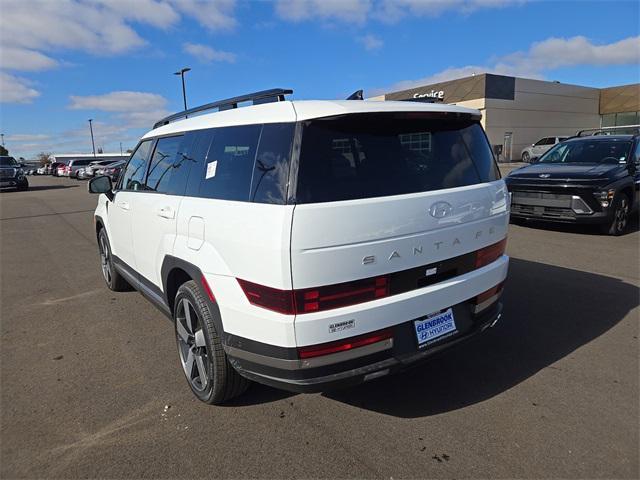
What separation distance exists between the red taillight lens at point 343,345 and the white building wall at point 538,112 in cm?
3508

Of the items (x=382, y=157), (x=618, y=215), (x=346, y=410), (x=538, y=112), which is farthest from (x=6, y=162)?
(x=538, y=112)

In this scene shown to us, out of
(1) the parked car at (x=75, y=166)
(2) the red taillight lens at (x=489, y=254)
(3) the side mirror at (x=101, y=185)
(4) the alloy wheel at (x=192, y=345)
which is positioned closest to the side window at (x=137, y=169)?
(3) the side mirror at (x=101, y=185)

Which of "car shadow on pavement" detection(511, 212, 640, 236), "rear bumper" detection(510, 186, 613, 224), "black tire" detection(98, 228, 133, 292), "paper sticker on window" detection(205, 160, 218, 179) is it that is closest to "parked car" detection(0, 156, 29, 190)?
"black tire" detection(98, 228, 133, 292)

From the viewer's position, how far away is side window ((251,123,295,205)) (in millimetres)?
2318

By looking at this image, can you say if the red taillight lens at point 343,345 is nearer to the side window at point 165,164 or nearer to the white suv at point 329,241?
the white suv at point 329,241

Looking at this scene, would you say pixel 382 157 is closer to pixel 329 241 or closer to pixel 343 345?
pixel 329 241

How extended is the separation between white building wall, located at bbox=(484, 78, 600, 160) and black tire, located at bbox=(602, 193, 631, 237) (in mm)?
28178

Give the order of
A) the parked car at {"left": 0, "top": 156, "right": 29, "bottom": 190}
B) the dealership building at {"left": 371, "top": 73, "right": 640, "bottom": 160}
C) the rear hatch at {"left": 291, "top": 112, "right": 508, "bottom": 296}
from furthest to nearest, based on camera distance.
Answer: the dealership building at {"left": 371, "top": 73, "right": 640, "bottom": 160}
the parked car at {"left": 0, "top": 156, "right": 29, "bottom": 190}
the rear hatch at {"left": 291, "top": 112, "right": 508, "bottom": 296}

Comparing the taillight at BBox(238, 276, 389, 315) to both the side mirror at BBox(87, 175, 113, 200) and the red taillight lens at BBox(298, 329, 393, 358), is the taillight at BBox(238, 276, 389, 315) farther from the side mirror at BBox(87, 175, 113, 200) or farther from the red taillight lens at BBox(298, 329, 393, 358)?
the side mirror at BBox(87, 175, 113, 200)

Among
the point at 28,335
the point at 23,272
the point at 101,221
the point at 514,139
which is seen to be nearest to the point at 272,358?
the point at 28,335

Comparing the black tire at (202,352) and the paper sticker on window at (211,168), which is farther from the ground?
the paper sticker on window at (211,168)

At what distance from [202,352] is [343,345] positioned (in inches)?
45.0

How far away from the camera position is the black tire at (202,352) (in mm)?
2764

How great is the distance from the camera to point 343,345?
7.74 feet
